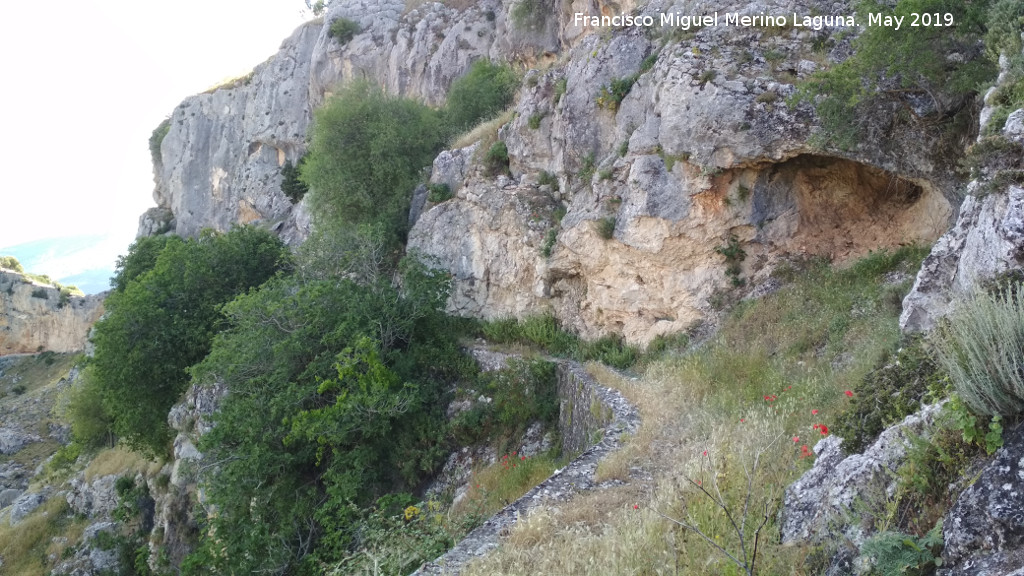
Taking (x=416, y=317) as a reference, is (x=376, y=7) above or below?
above

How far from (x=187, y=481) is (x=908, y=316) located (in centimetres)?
1771

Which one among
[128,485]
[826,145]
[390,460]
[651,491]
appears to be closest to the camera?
[651,491]

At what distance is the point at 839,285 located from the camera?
9953 millimetres

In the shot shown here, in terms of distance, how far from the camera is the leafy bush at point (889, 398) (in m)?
3.62

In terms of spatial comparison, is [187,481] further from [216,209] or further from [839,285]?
[216,209]

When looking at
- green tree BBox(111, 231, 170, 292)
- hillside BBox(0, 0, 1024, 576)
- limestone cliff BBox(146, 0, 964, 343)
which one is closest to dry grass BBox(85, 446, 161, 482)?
hillside BBox(0, 0, 1024, 576)

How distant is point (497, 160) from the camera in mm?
16766

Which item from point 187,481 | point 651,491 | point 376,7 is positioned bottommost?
point 187,481

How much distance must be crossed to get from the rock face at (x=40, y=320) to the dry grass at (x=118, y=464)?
25.9m

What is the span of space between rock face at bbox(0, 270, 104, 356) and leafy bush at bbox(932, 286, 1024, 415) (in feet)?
180

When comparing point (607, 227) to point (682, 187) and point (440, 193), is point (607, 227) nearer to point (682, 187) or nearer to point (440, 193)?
point (682, 187)

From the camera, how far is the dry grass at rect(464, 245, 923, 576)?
3783 millimetres

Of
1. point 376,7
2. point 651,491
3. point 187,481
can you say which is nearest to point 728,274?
point 651,491

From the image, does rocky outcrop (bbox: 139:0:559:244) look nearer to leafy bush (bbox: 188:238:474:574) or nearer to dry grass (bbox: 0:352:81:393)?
dry grass (bbox: 0:352:81:393)
